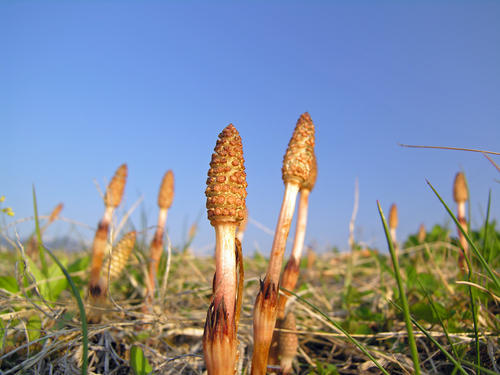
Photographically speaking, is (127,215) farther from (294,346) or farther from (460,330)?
(460,330)

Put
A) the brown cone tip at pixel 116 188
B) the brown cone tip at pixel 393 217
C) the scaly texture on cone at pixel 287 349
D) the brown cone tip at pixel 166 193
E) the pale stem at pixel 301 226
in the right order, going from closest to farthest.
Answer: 1. the scaly texture on cone at pixel 287 349
2. the pale stem at pixel 301 226
3. the brown cone tip at pixel 116 188
4. the brown cone tip at pixel 166 193
5. the brown cone tip at pixel 393 217

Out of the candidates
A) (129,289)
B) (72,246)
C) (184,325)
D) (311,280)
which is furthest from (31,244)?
(311,280)

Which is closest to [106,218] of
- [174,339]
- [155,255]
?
[155,255]

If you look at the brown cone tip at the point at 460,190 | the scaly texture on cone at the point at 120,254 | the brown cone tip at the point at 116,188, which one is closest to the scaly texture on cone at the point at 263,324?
the scaly texture on cone at the point at 120,254

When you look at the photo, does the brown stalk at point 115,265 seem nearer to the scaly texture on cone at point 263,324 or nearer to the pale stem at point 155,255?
the pale stem at point 155,255

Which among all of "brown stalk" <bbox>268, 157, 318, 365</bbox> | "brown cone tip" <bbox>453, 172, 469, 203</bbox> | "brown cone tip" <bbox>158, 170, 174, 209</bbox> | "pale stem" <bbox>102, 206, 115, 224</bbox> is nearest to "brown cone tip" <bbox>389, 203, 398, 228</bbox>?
"brown cone tip" <bbox>453, 172, 469, 203</bbox>
